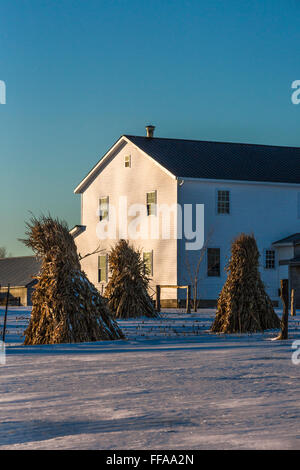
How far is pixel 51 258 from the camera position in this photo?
16344 millimetres

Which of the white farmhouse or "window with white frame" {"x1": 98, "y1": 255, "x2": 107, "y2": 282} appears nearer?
the white farmhouse

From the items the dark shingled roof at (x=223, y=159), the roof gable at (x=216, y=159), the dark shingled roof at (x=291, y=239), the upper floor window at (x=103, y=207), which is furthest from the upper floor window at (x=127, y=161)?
the dark shingled roof at (x=291, y=239)

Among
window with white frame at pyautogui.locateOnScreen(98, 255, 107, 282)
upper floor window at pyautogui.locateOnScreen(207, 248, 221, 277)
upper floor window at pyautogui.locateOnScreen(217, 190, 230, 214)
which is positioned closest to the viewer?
upper floor window at pyautogui.locateOnScreen(207, 248, 221, 277)

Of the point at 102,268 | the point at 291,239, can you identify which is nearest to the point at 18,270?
the point at 102,268

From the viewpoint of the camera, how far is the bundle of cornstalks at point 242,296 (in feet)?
62.4

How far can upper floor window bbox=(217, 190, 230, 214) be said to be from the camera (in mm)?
38906

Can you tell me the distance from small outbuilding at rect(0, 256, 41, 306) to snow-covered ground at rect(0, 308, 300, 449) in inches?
1465

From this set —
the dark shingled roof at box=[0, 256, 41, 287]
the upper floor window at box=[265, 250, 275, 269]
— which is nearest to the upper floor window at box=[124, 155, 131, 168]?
the upper floor window at box=[265, 250, 275, 269]

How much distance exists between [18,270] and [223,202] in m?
27.4

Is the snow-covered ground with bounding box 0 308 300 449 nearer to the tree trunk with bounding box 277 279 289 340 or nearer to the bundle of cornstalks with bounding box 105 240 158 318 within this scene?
the tree trunk with bounding box 277 279 289 340

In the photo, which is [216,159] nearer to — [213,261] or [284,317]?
[213,261]

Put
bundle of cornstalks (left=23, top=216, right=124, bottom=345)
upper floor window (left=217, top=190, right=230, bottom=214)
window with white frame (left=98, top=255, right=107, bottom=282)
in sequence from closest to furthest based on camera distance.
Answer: bundle of cornstalks (left=23, top=216, right=124, bottom=345)
upper floor window (left=217, top=190, right=230, bottom=214)
window with white frame (left=98, top=255, right=107, bottom=282)
